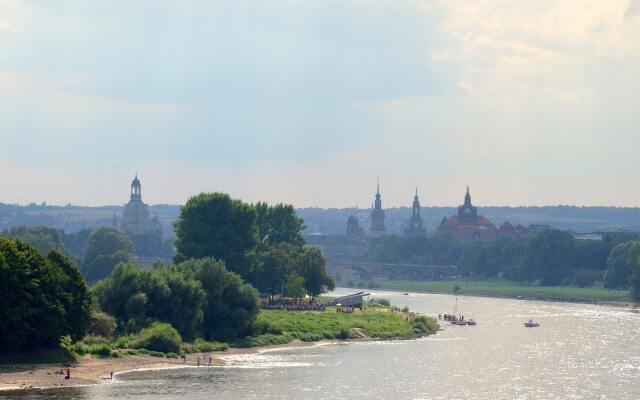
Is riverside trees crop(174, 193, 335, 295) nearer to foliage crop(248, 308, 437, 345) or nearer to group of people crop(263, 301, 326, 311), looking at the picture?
group of people crop(263, 301, 326, 311)

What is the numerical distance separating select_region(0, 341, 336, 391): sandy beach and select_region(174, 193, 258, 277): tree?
4490 centimetres

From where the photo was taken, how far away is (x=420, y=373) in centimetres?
11562

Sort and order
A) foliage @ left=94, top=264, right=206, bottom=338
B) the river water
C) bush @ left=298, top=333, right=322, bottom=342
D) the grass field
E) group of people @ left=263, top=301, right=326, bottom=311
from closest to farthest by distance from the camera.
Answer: the river water, foliage @ left=94, top=264, right=206, bottom=338, the grass field, bush @ left=298, top=333, right=322, bottom=342, group of people @ left=263, top=301, right=326, bottom=311

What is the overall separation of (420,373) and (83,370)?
89.0 feet

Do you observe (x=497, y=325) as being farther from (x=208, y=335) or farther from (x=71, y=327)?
(x=71, y=327)

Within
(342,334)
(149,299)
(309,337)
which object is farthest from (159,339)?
(342,334)

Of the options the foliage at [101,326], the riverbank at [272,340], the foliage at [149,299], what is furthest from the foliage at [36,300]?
the foliage at [149,299]

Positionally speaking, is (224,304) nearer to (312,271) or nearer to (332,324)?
(332,324)

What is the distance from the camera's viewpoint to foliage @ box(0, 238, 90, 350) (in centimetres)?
10725

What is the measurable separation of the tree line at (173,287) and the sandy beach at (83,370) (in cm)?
305

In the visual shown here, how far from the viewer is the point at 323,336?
148 meters

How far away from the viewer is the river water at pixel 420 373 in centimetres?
10125

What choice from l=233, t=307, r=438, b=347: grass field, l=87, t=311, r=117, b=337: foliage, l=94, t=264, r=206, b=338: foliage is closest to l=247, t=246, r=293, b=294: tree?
l=233, t=307, r=438, b=347: grass field

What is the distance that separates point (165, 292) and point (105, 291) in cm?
560
